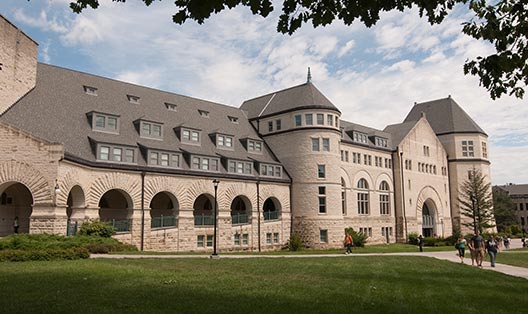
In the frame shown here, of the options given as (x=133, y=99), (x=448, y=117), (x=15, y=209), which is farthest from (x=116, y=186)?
(x=448, y=117)

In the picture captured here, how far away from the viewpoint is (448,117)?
68.7 m

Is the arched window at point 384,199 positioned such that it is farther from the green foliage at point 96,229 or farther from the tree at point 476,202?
the green foliage at point 96,229

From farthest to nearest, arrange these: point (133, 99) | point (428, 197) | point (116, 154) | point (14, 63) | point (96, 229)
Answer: point (428, 197) → point (133, 99) → point (116, 154) → point (14, 63) → point (96, 229)

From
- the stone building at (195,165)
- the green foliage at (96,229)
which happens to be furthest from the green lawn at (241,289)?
the stone building at (195,165)

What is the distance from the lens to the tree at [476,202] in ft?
196

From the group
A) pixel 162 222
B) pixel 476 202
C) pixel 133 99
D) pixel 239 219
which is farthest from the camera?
pixel 476 202

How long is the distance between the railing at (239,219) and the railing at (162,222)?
6.54 meters

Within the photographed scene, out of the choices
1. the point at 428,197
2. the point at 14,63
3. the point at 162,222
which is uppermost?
the point at 14,63

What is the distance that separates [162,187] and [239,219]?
8.65m

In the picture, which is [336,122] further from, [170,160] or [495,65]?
[495,65]

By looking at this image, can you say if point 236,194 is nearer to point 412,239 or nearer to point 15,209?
point 15,209

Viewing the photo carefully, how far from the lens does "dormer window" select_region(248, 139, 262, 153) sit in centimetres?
4431

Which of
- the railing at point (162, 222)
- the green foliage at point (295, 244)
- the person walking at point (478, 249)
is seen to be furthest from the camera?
the green foliage at point (295, 244)

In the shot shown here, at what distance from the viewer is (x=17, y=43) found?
30.6 metres
